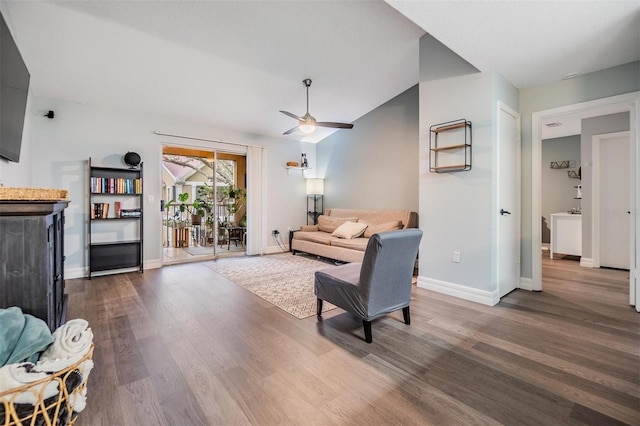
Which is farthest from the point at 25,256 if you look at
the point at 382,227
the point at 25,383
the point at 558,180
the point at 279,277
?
the point at 558,180

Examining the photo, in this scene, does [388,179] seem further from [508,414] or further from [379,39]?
[508,414]

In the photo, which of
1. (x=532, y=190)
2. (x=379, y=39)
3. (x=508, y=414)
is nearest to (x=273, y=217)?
(x=379, y=39)

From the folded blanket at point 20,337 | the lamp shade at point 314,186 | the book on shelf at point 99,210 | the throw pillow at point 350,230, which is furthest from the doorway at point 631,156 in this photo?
the book on shelf at point 99,210

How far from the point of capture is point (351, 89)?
4574mm

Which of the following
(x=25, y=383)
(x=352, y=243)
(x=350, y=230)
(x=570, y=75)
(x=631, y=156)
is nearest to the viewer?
(x=25, y=383)

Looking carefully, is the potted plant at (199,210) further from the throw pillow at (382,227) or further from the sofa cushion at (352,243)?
the throw pillow at (382,227)

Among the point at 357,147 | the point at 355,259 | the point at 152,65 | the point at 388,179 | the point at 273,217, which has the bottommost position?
the point at 355,259

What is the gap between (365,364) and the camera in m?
1.83

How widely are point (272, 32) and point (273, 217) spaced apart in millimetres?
3700

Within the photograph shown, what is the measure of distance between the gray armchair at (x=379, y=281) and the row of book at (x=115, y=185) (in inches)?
140

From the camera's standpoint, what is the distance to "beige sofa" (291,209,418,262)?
449cm

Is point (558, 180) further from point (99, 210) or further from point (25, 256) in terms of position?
point (99, 210)

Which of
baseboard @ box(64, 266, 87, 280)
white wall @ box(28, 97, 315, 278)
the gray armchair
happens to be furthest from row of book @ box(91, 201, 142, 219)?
the gray armchair

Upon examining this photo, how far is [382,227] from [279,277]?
1.85m
